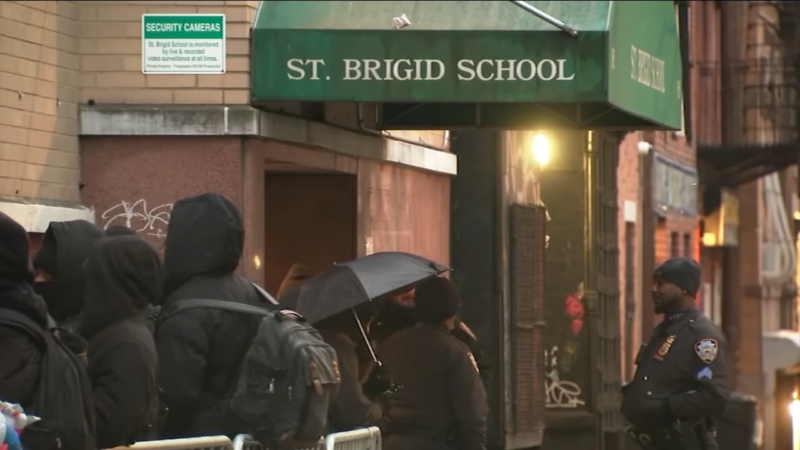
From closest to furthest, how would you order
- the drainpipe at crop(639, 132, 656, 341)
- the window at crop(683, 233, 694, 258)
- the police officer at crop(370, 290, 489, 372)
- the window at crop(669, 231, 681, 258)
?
the police officer at crop(370, 290, 489, 372), the drainpipe at crop(639, 132, 656, 341), the window at crop(669, 231, 681, 258), the window at crop(683, 233, 694, 258)

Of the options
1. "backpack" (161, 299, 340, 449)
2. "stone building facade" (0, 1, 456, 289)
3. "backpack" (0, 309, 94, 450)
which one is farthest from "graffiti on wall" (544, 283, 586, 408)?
"backpack" (0, 309, 94, 450)

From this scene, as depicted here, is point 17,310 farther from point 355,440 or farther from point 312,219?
point 312,219

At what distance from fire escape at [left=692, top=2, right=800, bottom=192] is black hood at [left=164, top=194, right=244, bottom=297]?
19351 mm

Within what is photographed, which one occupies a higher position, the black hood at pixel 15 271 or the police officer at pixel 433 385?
the black hood at pixel 15 271

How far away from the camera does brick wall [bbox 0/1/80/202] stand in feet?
32.2

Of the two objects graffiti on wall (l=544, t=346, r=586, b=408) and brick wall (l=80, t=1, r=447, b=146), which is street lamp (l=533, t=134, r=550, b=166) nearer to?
graffiti on wall (l=544, t=346, r=586, b=408)

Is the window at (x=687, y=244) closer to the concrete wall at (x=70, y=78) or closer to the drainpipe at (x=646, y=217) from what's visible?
the drainpipe at (x=646, y=217)

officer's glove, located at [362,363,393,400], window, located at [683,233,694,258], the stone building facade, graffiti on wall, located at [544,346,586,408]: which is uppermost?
the stone building facade

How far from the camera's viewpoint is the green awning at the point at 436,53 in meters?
11.0

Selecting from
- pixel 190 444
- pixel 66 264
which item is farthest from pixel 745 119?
pixel 190 444

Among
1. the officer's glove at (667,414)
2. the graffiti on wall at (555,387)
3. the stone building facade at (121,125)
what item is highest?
the stone building facade at (121,125)

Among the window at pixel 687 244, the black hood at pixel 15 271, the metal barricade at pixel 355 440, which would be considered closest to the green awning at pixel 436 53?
the metal barricade at pixel 355 440

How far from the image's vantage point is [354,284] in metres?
8.66

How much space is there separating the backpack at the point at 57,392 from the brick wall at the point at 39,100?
4.03 m
